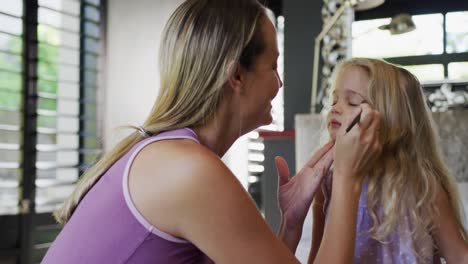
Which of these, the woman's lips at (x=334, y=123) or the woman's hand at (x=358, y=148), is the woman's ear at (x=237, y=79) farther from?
the woman's lips at (x=334, y=123)

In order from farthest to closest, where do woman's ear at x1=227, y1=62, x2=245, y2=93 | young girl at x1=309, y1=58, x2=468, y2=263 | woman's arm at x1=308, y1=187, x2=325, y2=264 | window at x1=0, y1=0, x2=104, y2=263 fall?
window at x1=0, y1=0, x2=104, y2=263
woman's arm at x1=308, y1=187, x2=325, y2=264
young girl at x1=309, y1=58, x2=468, y2=263
woman's ear at x1=227, y1=62, x2=245, y2=93

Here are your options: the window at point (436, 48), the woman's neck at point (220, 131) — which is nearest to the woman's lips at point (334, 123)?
the woman's neck at point (220, 131)

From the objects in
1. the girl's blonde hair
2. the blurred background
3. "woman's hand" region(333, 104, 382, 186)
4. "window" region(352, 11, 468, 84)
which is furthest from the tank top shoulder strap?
"window" region(352, 11, 468, 84)

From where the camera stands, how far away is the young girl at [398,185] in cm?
121

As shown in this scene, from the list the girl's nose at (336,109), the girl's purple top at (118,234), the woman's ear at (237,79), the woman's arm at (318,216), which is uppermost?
the woman's ear at (237,79)

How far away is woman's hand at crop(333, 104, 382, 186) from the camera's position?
0.86m

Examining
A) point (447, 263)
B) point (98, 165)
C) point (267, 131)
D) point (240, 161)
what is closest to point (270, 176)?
point (267, 131)

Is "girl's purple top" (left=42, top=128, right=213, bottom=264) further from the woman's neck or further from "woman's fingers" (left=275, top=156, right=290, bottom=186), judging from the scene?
"woman's fingers" (left=275, top=156, right=290, bottom=186)

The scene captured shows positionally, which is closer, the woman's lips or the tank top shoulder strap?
the tank top shoulder strap

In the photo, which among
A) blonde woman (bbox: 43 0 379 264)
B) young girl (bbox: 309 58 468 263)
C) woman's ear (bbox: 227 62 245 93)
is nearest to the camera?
blonde woman (bbox: 43 0 379 264)

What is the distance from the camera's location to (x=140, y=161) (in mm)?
712

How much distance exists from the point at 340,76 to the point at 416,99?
0.20 m

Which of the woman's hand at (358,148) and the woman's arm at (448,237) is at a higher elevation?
the woman's hand at (358,148)

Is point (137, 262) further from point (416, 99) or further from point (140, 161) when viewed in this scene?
point (416, 99)
